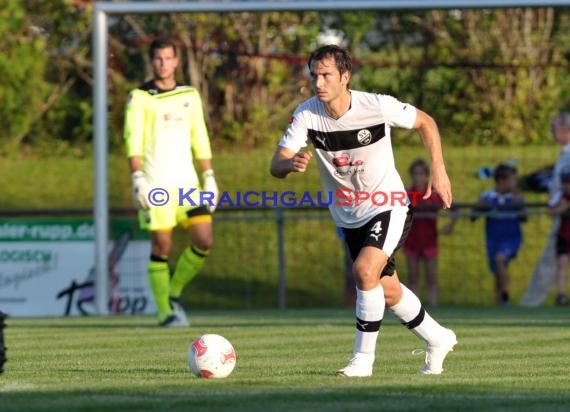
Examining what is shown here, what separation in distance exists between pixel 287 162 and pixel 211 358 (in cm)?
116

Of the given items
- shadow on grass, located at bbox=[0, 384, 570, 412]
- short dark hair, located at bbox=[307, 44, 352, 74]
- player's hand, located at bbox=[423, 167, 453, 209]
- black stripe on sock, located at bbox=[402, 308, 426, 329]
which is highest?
short dark hair, located at bbox=[307, 44, 352, 74]

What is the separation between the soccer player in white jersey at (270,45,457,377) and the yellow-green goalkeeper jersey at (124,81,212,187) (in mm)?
4608

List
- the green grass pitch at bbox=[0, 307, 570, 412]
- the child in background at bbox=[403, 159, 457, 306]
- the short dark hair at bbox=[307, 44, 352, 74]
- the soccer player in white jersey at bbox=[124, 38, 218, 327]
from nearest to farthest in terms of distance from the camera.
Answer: the green grass pitch at bbox=[0, 307, 570, 412] < the short dark hair at bbox=[307, 44, 352, 74] < the soccer player in white jersey at bbox=[124, 38, 218, 327] < the child in background at bbox=[403, 159, 457, 306]

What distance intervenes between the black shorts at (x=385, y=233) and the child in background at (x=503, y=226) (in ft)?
28.4

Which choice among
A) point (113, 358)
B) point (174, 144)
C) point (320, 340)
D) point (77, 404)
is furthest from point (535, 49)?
point (77, 404)

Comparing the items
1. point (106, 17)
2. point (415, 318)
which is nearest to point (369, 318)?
point (415, 318)

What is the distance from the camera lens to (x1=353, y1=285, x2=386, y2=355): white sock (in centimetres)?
771

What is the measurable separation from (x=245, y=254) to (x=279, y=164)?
Result: 11.5m

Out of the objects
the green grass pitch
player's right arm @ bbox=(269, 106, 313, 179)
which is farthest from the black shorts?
the green grass pitch

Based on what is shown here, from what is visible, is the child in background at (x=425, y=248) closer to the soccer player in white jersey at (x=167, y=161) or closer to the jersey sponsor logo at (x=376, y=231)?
the soccer player in white jersey at (x=167, y=161)

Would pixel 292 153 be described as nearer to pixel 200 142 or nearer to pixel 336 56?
pixel 336 56

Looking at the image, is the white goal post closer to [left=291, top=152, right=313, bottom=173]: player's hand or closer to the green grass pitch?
the green grass pitch

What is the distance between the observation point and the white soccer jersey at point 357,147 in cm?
805

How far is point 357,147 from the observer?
8.11m
